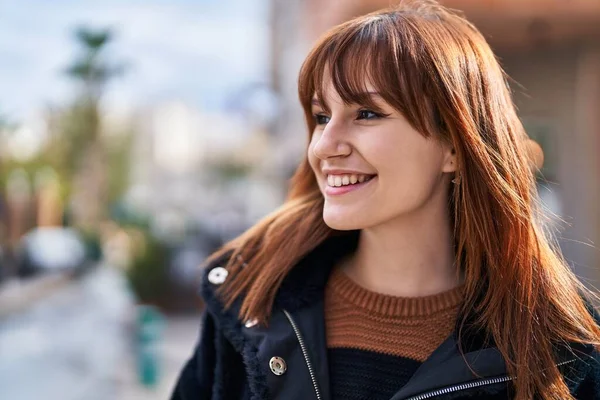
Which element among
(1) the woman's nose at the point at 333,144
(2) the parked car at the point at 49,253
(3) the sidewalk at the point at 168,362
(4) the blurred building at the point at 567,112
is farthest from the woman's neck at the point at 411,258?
(2) the parked car at the point at 49,253

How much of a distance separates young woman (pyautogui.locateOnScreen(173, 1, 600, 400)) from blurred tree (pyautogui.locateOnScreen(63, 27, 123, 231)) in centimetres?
866

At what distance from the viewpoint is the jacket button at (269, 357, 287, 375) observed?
6.08 ft

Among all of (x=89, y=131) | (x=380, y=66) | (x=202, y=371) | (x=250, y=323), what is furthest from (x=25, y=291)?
(x=380, y=66)

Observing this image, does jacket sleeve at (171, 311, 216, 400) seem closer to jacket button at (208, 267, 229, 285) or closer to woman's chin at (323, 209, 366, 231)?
jacket button at (208, 267, 229, 285)

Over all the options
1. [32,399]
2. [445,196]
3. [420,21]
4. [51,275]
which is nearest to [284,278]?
[445,196]

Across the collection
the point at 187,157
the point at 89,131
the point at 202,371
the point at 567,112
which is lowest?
the point at 187,157

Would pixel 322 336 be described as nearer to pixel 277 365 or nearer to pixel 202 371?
pixel 277 365

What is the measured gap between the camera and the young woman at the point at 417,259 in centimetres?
179

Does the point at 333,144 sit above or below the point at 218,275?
above

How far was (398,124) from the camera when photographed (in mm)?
1821

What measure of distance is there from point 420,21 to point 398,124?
27 cm

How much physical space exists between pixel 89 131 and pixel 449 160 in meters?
12.2

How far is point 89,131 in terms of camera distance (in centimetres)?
1340

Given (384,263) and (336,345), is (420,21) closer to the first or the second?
(384,263)
